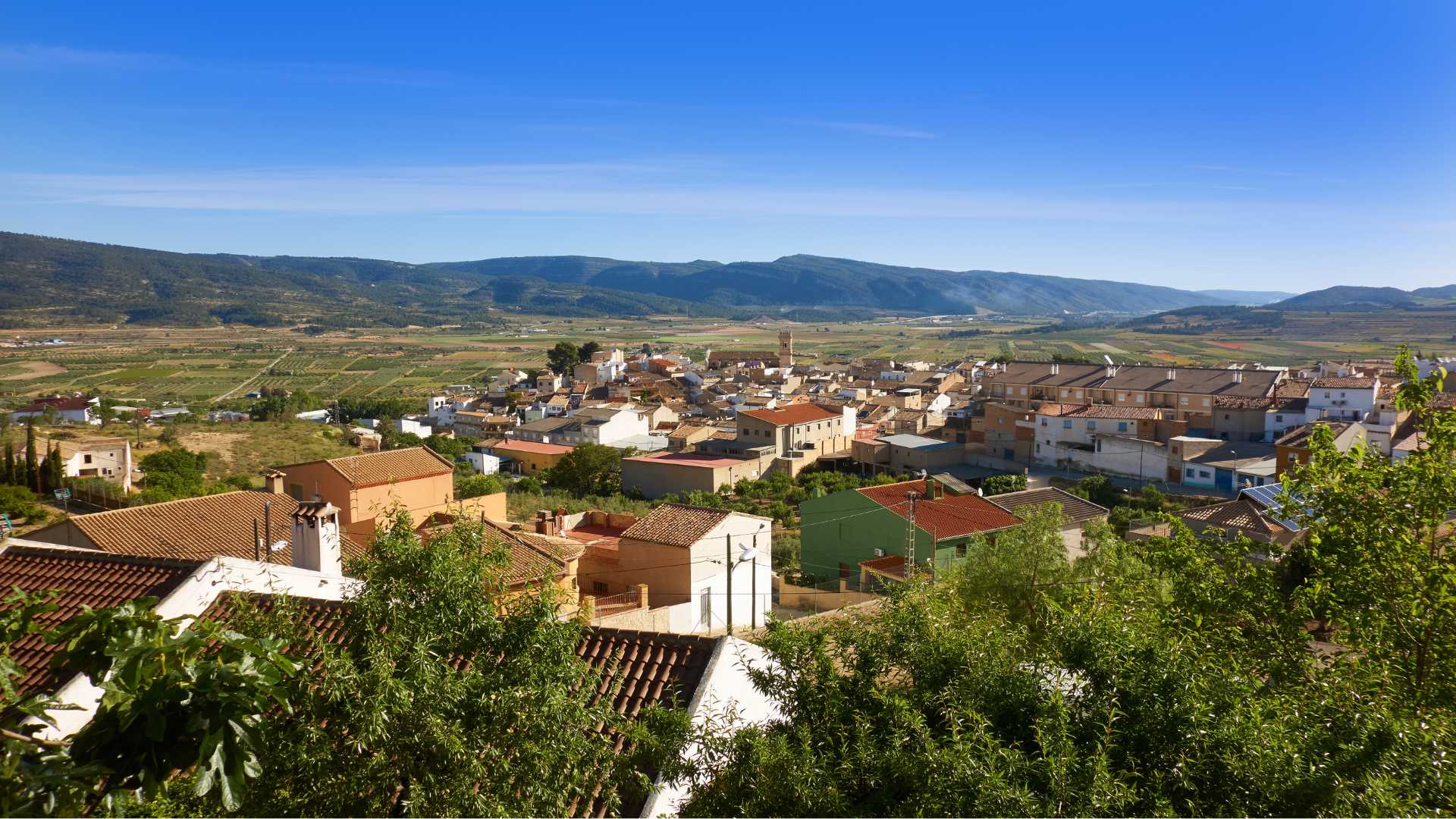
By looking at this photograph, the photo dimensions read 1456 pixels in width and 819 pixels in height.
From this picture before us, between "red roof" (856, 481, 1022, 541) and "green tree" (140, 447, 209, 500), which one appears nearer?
"red roof" (856, 481, 1022, 541)

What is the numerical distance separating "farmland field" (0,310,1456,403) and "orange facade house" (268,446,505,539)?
7374 cm

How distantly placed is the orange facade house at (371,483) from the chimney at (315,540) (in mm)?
7357

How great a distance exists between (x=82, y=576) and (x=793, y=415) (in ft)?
160

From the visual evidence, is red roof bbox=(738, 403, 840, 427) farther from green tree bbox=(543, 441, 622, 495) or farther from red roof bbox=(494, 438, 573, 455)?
red roof bbox=(494, 438, 573, 455)

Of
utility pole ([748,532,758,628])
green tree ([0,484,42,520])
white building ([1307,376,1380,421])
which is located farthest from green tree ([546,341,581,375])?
utility pole ([748,532,758,628])

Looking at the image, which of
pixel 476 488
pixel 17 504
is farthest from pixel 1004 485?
pixel 17 504

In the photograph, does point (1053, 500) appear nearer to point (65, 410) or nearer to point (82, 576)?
point (82, 576)

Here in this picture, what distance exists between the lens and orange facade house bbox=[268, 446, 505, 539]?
2014 centimetres

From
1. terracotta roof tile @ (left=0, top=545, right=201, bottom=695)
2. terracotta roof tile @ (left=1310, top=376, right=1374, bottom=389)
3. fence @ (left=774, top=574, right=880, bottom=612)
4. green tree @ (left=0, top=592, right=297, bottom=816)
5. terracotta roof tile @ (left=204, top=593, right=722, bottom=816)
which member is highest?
green tree @ (left=0, top=592, right=297, bottom=816)

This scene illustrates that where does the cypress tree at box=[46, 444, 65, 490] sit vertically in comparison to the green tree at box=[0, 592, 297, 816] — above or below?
below

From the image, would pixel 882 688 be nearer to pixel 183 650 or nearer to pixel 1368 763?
pixel 1368 763

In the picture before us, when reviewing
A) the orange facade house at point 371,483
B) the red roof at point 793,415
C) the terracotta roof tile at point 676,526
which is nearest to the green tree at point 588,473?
the red roof at point 793,415

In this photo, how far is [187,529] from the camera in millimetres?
15703

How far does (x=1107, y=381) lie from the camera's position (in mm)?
75312
